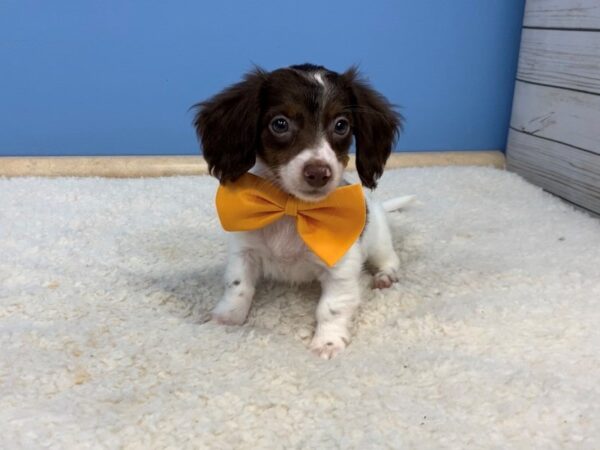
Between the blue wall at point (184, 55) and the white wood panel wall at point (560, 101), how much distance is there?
272 millimetres

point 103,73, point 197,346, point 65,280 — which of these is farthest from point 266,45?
point 197,346

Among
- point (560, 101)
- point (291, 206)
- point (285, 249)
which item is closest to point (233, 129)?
point (291, 206)

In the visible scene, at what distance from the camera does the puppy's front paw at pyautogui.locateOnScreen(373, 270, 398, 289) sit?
195cm

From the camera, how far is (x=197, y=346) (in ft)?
4.89

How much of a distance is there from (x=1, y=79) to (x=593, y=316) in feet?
9.37

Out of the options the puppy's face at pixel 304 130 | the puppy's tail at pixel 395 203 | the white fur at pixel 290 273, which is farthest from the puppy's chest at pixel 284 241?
the puppy's tail at pixel 395 203

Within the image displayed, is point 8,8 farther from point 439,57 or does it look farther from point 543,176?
point 543,176

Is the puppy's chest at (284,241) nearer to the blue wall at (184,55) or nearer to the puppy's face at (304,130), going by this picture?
the puppy's face at (304,130)

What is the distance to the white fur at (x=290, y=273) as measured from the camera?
1611 millimetres

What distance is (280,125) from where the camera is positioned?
1.55 metres

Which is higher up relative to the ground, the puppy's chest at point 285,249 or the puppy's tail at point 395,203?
the puppy's chest at point 285,249

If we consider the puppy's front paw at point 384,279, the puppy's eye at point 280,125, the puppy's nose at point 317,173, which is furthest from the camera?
the puppy's front paw at point 384,279

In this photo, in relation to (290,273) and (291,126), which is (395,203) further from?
(291,126)

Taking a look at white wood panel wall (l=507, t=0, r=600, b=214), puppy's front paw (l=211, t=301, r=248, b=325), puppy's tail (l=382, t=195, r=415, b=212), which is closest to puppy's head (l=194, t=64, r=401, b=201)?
puppy's front paw (l=211, t=301, r=248, b=325)
